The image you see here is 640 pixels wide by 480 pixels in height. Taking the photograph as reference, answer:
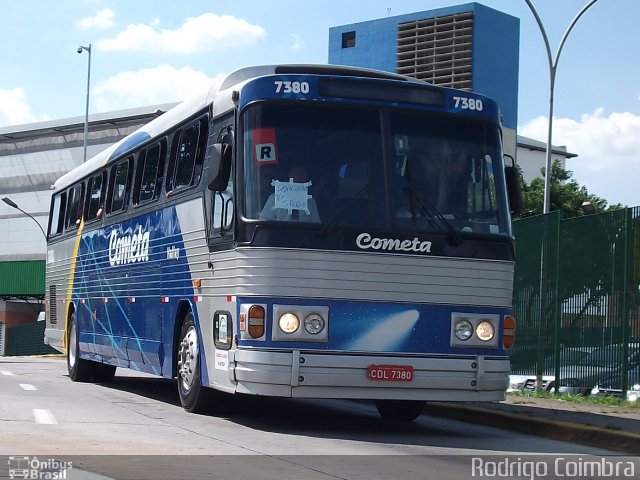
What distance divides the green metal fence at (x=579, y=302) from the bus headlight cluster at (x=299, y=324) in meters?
5.43

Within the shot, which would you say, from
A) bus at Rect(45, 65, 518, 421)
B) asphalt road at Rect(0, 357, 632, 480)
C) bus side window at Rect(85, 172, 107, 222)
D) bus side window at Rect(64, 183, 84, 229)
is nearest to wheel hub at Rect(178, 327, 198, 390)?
bus at Rect(45, 65, 518, 421)

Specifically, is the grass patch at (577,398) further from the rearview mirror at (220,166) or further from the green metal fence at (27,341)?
the green metal fence at (27,341)

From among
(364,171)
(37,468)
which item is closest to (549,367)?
(364,171)

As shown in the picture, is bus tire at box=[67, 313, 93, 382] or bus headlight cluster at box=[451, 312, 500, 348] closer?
bus headlight cluster at box=[451, 312, 500, 348]

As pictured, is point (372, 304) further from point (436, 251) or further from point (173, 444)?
point (173, 444)

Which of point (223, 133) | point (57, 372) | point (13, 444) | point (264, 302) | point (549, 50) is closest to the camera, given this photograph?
point (13, 444)

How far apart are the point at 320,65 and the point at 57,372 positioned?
1306cm

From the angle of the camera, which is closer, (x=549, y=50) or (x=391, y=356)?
(x=391, y=356)

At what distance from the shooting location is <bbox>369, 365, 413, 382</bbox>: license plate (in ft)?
35.3

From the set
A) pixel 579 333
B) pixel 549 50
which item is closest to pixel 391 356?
pixel 579 333

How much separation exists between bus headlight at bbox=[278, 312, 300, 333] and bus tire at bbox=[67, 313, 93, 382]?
9.21m

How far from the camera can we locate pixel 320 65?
11625 mm

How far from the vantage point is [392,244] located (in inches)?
428

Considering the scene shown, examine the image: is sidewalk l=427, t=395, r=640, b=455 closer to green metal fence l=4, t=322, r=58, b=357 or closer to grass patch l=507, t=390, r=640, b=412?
grass patch l=507, t=390, r=640, b=412
